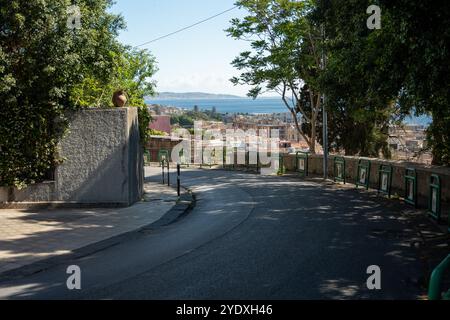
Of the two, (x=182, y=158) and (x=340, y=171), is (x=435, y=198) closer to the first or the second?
(x=340, y=171)

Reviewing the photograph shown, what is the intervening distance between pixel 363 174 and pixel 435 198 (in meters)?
6.68

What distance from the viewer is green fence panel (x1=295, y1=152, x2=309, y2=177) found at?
22.8m

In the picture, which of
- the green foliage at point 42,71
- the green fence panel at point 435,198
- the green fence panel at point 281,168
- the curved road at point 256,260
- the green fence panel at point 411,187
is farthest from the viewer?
the green fence panel at point 281,168

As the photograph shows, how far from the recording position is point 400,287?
6.21 m

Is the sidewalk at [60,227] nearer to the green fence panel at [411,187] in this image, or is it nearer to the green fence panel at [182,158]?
the green fence panel at [411,187]

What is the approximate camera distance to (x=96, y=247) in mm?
8969

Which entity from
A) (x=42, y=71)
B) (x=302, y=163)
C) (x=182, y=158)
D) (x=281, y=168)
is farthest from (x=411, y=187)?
(x=182, y=158)

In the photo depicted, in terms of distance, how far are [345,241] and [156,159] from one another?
27089 mm

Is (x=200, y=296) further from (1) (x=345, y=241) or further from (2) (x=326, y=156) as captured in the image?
(2) (x=326, y=156)

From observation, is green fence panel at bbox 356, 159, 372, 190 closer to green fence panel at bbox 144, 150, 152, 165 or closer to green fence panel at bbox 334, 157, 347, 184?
green fence panel at bbox 334, 157, 347, 184

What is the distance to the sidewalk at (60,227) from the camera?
8633mm

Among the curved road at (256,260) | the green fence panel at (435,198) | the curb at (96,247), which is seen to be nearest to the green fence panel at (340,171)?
the curved road at (256,260)

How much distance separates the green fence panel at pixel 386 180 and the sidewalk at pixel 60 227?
6.99 m
